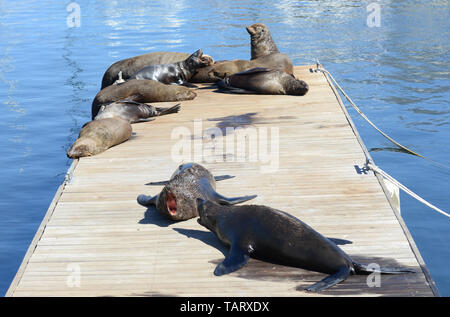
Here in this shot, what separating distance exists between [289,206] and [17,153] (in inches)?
283

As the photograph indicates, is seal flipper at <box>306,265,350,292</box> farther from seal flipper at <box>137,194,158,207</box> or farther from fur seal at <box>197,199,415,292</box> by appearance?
seal flipper at <box>137,194,158,207</box>

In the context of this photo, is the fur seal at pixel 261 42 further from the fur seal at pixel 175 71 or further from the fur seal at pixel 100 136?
the fur seal at pixel 100 136

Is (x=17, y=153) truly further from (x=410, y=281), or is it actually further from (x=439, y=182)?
(x=410, y=281)

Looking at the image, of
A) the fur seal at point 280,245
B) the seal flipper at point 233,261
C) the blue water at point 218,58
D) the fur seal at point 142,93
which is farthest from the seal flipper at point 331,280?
the fur seal at point 142,93

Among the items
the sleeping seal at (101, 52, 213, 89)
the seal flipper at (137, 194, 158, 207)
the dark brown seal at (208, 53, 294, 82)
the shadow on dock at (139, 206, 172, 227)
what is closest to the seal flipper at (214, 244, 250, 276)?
the shadow on dock at (139, 206, 172, 227)

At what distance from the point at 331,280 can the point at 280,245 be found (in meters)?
0.51

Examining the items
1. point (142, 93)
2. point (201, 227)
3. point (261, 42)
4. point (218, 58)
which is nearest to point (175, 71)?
point (142, 93)

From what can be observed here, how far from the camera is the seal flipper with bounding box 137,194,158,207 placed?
5.84 m

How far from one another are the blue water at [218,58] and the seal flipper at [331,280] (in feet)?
8.69

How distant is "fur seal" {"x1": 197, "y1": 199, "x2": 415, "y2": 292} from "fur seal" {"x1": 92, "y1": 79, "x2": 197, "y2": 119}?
18.1 ft

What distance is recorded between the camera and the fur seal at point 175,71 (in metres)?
11.3

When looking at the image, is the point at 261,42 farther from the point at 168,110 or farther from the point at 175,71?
the point at 168,110

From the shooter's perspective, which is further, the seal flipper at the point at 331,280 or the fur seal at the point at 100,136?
the fur seal at the point at 100,136

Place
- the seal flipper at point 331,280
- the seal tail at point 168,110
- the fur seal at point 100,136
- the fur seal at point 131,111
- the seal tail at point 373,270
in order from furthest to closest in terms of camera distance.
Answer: the seal tail at point 168,110, the fur seal at point 131,111, the fur seal at point 100,136, the seal tail at point 373,270, the seal flipper at point 331,280
